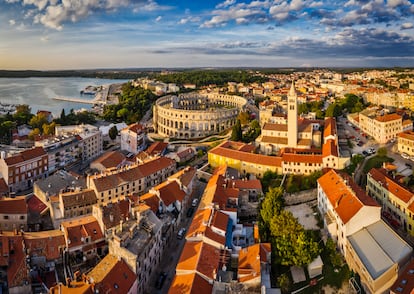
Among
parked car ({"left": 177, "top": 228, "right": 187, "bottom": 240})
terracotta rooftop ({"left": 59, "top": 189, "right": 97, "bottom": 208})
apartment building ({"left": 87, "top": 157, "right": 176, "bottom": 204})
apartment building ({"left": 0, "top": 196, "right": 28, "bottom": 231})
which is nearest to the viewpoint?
parked car ({"left": 177, "top": 228, "right": 187, "bottom": 240})

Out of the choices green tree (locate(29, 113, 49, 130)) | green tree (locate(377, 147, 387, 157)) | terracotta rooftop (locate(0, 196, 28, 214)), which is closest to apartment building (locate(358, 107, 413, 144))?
green tree (locate(377, 147, 387, 157))

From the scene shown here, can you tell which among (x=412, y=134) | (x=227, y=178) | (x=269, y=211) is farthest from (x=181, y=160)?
(x=412, y=134)

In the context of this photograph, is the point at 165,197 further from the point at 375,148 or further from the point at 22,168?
the point at 375,148

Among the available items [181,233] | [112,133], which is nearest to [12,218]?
[181,233]

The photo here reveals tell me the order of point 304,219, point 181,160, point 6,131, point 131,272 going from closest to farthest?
point 131,272 < point 304,219 < point 181,160 < point 6,131

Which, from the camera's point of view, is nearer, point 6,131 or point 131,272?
point 131,272

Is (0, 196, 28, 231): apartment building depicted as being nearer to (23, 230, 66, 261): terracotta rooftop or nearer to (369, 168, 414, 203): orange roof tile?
(23, 230, 66, 261): terracotta rooftop
